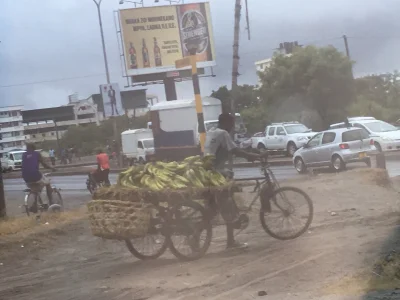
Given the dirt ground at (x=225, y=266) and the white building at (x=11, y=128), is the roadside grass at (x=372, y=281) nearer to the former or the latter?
the dirt ground at (x=225, y=266)

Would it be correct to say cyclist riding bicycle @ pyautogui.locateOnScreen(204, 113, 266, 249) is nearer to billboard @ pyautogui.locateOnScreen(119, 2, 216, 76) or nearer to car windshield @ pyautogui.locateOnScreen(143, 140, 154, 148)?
car windshield @ pyautogui.locateOnScreen(143, 140, 154, 148)

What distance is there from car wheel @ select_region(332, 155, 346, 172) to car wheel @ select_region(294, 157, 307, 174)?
1469mm

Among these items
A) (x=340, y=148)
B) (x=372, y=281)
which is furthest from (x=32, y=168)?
(x=340, y=148)

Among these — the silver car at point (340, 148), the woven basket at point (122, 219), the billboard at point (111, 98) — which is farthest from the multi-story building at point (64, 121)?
the woven basket at point (122, 219)

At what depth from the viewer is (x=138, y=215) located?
7.47 metres

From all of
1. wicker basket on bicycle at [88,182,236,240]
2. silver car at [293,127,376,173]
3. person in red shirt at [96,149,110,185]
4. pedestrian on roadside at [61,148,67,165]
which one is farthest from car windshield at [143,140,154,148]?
wicker basket on bicycle at [88,182,236,240]

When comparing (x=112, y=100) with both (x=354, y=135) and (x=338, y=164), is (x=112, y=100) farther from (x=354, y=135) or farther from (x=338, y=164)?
(x=354, y=135)

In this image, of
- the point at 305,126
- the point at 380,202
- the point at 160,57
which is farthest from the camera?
the point at 160,57

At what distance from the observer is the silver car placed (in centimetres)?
1998

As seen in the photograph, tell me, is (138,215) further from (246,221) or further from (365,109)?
(365,109)

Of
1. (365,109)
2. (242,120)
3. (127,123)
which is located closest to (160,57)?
(127,123)

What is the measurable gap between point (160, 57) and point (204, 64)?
14.1 feet

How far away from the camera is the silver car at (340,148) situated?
1998cm

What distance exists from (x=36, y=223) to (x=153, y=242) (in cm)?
428
